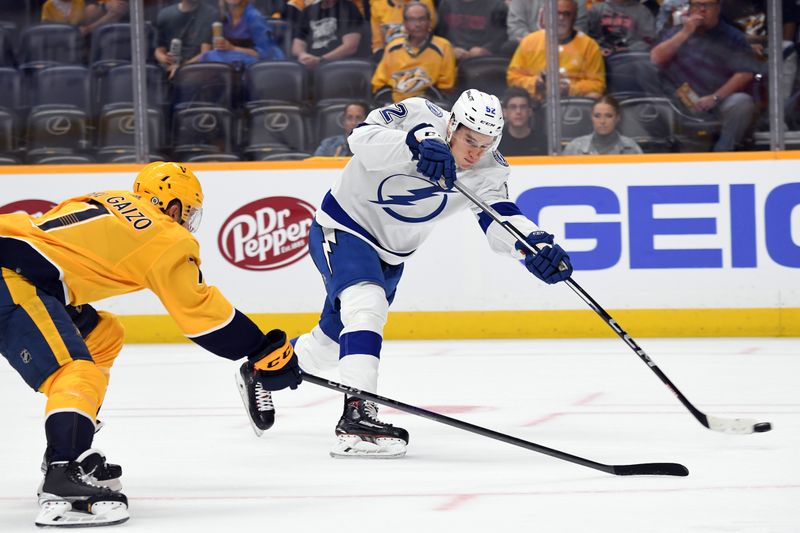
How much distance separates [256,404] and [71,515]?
128 centimetres

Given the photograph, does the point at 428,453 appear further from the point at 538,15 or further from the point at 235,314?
the point at 538,15

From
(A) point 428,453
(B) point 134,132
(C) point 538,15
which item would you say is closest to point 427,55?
(C) point 538,15

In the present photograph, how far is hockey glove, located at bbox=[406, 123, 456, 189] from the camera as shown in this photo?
3.92m

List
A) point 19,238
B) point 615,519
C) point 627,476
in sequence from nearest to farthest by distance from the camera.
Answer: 1. point 615,519
2. point 19,238
3. point 627,476

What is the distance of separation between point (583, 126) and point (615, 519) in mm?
4326

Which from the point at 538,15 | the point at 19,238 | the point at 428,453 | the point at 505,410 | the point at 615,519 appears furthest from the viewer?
the point at 538,15

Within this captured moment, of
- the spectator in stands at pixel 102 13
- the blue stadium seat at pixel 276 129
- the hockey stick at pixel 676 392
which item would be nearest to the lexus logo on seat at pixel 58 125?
the spectator in stands at pixel 102 13

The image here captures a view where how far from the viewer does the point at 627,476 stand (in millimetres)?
3410

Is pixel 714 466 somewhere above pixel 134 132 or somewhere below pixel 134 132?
below

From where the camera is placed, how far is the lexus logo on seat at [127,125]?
718cm

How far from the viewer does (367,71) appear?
277 inches

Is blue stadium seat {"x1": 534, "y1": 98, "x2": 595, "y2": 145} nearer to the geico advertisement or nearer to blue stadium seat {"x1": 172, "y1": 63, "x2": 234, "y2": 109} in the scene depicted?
the geico advertisement

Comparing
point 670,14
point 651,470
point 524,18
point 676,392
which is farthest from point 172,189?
point 670,14

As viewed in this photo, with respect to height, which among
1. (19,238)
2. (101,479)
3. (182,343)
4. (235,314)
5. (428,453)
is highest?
(19,238)
